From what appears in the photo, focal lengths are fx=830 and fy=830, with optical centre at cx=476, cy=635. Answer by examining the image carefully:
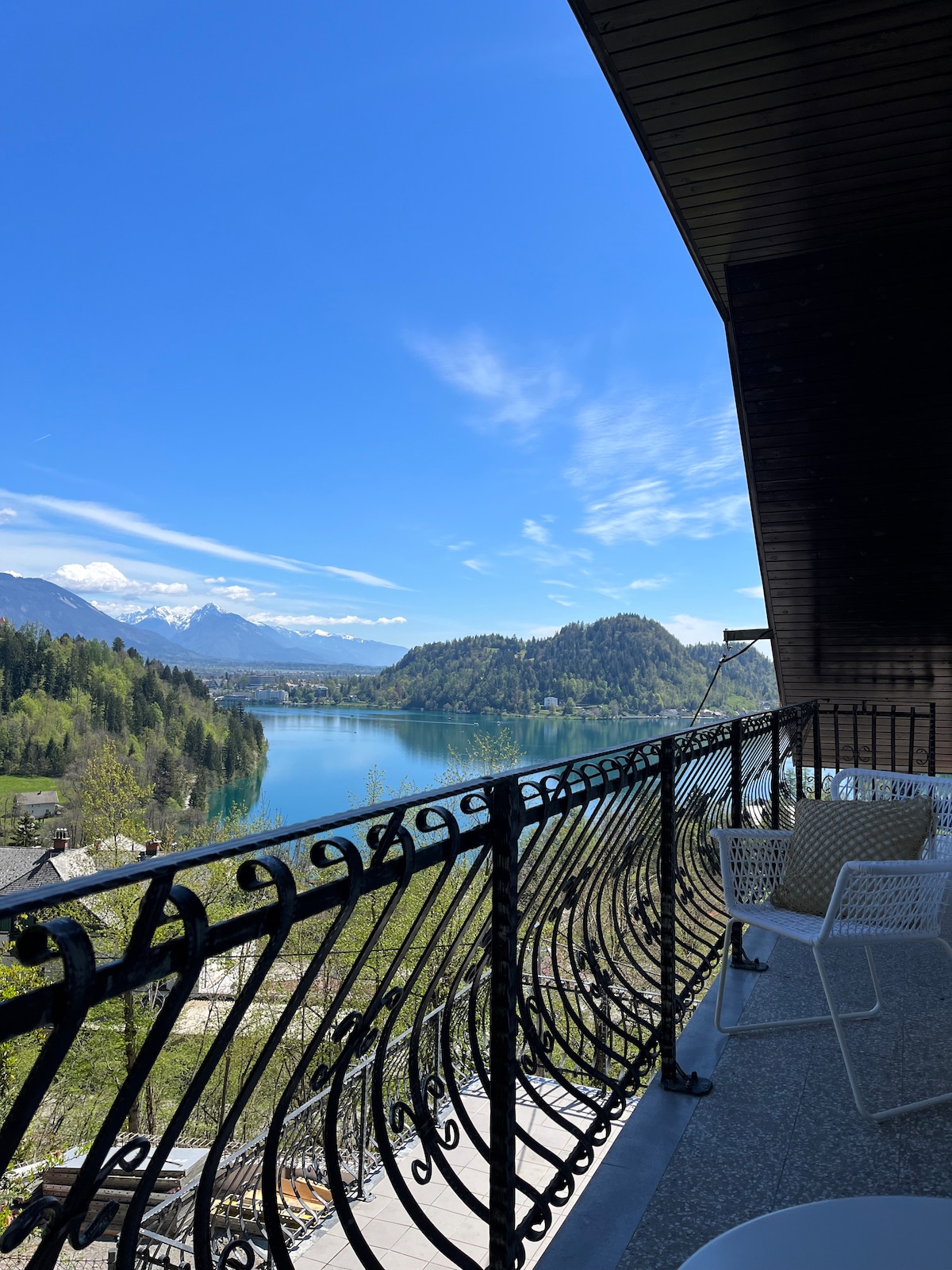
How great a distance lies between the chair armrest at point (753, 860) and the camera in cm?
295

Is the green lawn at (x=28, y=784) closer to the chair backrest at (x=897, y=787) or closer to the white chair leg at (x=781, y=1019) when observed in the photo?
the chair backrest at (x=897, y=787)

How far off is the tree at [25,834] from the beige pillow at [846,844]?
46727mm

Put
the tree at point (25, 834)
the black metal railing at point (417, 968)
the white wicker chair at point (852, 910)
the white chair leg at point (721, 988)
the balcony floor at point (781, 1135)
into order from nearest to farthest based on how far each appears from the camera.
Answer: the black metal railing at point (417, 968)
the balcony floor at point (781, 1135)
the white wicker chair at point (852, 910)
the white chair leg at point (721, 988)
the tree at point (25, 834)

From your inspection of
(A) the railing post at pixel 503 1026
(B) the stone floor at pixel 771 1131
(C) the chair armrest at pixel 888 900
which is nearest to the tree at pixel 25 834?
(B) the stone floor at pixel 771 1131

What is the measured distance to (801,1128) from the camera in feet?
7.30

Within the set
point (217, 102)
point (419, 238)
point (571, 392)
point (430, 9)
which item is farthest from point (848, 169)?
point (571, 392)

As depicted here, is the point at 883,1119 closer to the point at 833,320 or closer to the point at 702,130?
the point at 702,130

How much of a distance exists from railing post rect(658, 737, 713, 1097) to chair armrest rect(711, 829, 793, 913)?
42 cm

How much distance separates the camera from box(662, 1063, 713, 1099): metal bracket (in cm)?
240

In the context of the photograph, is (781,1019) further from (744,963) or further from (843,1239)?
(843,1239)

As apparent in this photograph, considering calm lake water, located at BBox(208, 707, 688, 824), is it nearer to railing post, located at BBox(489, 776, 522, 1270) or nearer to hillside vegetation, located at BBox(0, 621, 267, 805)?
hillside vegetation, located at BBox(0, 621, 267, 805)

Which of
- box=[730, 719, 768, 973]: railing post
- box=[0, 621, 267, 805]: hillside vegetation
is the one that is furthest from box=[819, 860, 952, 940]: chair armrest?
box=[0, 621, 267, 805]: hillside vegetation

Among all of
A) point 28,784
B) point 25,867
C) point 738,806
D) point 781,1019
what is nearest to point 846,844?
point 781,1019

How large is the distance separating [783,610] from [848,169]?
14.5 feet
